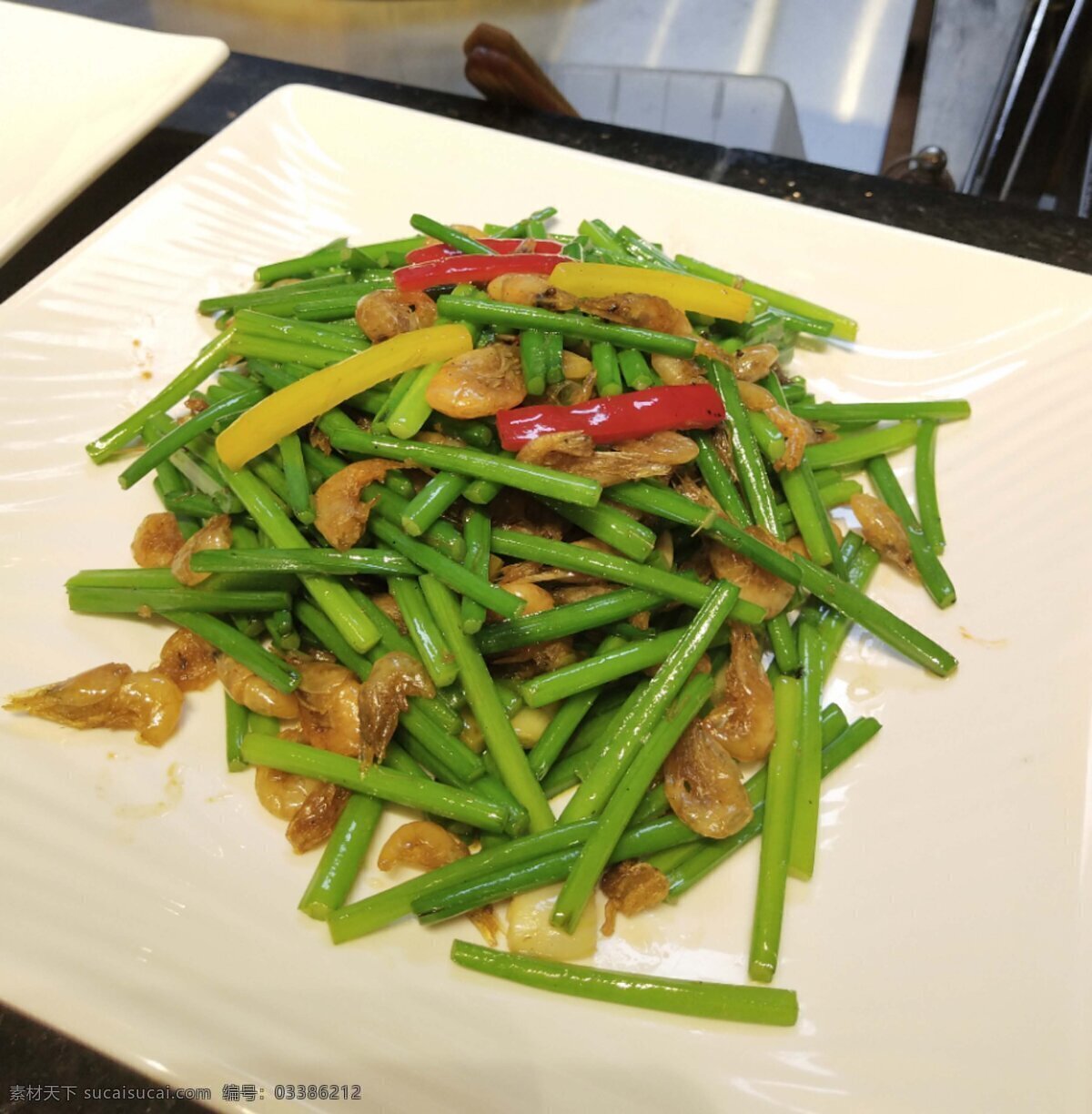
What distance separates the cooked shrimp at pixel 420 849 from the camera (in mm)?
1709

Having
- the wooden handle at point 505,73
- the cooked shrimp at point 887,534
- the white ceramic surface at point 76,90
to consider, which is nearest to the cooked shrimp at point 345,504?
the cooked shrimp at point 887,534

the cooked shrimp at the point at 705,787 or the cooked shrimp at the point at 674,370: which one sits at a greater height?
the cooked shrimp at the point at 674,370

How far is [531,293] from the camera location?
1.98 m

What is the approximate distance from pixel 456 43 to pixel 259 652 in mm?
4788

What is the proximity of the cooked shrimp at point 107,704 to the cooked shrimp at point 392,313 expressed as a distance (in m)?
0.89

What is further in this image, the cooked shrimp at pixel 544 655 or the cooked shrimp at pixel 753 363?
the cooked shrimp at pixel 753 363

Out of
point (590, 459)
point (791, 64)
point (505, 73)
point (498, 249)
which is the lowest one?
point (590, 459)

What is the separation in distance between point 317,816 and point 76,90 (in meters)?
2.69

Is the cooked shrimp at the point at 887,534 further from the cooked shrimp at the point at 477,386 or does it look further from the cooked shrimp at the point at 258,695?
the cooked shrimp at the point at 258,695

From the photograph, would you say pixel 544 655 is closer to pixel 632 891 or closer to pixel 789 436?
pixel 632 891

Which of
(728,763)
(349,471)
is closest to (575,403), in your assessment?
(349,471)

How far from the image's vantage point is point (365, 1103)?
4.37 ft

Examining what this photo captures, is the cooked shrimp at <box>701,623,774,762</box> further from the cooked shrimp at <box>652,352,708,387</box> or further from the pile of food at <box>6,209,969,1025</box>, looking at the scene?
the cooked shrimp at <box>652,352,708,387</box>

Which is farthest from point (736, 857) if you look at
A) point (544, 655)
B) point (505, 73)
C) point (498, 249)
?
point (505, 73)
